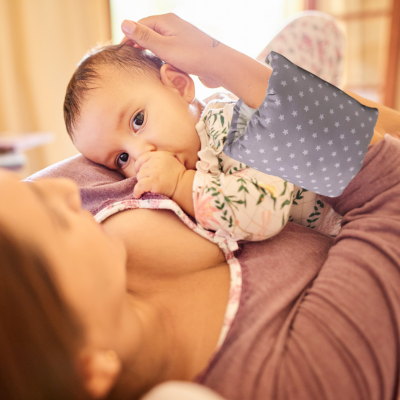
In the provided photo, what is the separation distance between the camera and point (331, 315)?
1.67 ft

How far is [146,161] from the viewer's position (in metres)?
0.76

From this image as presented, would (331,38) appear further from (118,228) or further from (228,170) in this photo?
(118,228)

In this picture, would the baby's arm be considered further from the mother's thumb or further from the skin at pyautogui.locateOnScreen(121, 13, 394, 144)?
the mother's thumb

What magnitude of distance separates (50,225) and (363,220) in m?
0.56

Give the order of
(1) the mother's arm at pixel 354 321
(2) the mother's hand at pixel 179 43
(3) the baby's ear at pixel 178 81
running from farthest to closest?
(3) the baby's ear at pixel 178 81 < (2) the mother's hand at pixel 179 43 < (1) the mother's arm at pixel 354 321

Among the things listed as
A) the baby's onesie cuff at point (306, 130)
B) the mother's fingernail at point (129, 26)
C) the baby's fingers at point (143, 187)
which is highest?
the mother's fingernail at point (129, 26)

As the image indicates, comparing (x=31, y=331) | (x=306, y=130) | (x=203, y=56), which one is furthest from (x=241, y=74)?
(x=31, y=331)

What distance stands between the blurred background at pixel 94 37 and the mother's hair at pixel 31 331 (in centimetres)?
242

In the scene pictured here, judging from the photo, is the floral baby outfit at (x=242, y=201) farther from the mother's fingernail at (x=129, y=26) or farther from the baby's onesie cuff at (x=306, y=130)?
the mother's fingernail at (x=129, y=26)

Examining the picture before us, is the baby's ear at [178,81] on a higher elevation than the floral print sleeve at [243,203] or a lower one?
higher

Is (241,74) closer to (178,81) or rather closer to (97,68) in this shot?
(178,81)

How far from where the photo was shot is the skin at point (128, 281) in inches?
14.9

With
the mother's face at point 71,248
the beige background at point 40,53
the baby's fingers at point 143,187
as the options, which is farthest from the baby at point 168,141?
the beige background at point 40,53

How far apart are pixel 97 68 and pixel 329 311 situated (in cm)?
78
